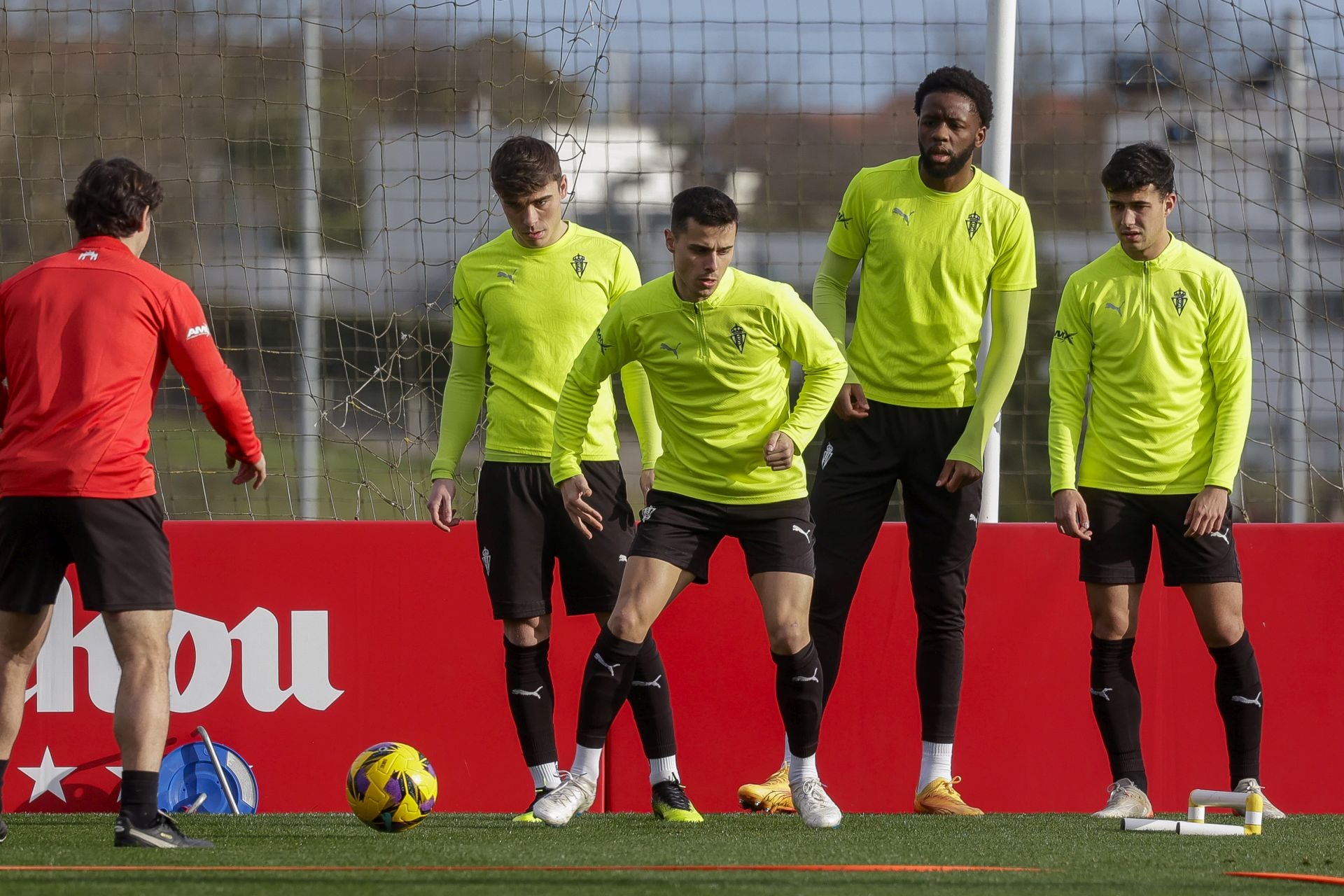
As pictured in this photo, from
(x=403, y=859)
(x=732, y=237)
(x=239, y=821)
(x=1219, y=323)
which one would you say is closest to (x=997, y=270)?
(x=1219, y=323)

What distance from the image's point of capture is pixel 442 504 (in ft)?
16.8

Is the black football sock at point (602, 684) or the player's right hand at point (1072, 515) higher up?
the player's right hand at point (1072, 515)

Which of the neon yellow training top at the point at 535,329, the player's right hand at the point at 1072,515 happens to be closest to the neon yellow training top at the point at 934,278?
the player's right hand at the point at 1072,515

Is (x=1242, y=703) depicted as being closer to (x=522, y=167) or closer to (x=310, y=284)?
(x=522, y=167)

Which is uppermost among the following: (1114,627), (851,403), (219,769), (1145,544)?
(851,403)

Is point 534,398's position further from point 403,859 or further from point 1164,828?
point 1164,828

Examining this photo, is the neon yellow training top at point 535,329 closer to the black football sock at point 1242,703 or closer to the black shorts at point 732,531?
the black shorts at point 732,531

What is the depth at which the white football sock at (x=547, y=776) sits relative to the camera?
5.04m

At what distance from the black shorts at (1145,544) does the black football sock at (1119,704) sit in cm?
25

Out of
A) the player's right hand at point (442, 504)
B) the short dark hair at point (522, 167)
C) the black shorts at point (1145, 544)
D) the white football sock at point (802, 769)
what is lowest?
the white football sock at point (802, 769)

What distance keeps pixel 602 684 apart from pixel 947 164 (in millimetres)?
2036

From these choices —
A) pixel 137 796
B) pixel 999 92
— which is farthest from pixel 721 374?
pixel 999 92

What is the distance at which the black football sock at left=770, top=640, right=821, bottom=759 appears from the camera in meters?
4.78

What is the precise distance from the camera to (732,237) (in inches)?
184
